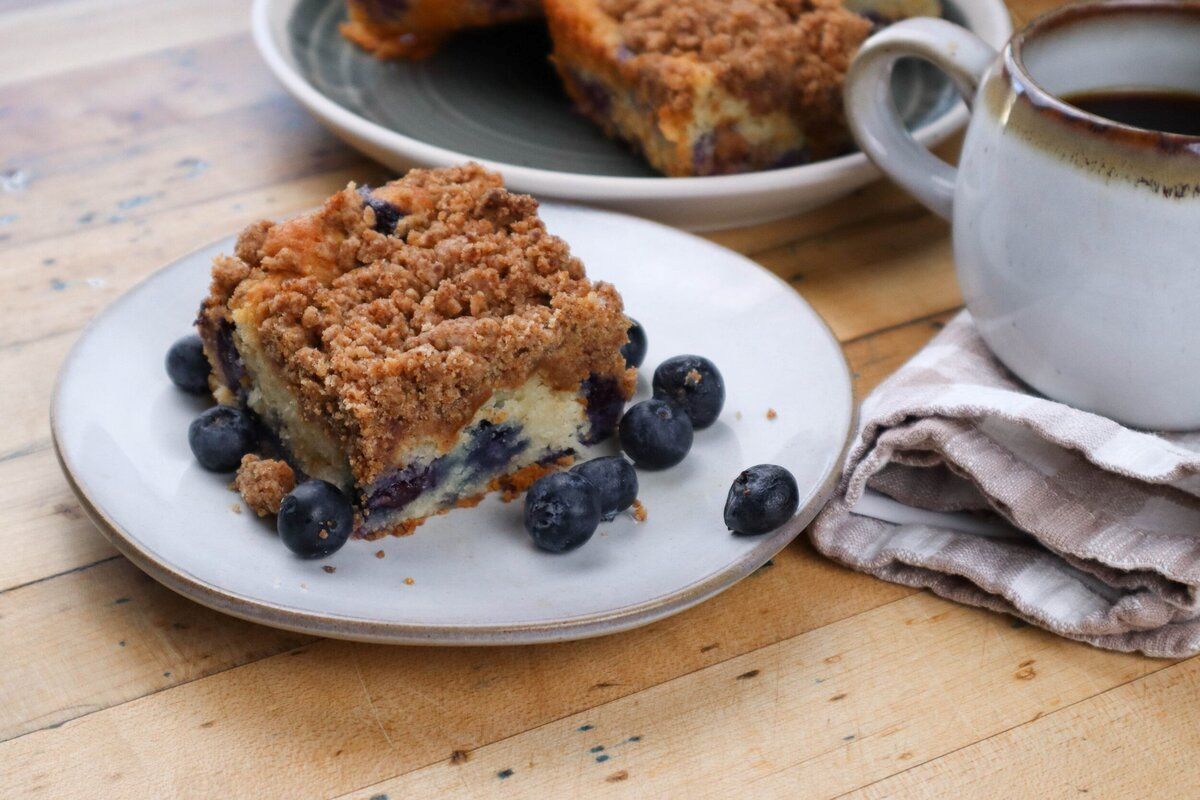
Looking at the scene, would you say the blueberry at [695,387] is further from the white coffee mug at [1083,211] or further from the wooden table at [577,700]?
the white coffee mug at [1083,211]

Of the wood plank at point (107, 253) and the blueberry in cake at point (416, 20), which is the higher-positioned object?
the blueberry in cake at point (416, 20)

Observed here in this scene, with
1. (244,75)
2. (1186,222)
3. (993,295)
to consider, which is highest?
(1186,222)

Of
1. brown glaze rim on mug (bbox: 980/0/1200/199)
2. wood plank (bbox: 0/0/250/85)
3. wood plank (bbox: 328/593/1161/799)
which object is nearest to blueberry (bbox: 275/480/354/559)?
wood plank (bbox: 328/593/1161/799)

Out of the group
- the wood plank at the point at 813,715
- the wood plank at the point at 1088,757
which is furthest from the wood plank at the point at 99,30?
the wood plank at the point at 1088,757

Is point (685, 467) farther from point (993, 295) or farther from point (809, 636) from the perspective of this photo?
point (993, 295)

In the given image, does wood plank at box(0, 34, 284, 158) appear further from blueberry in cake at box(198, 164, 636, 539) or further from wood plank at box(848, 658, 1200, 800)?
wood plank at box(848, 658, 1200, 800)

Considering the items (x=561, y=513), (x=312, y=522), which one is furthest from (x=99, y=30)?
(x=561, y=513)

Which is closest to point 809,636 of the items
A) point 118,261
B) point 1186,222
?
point 1186,222
